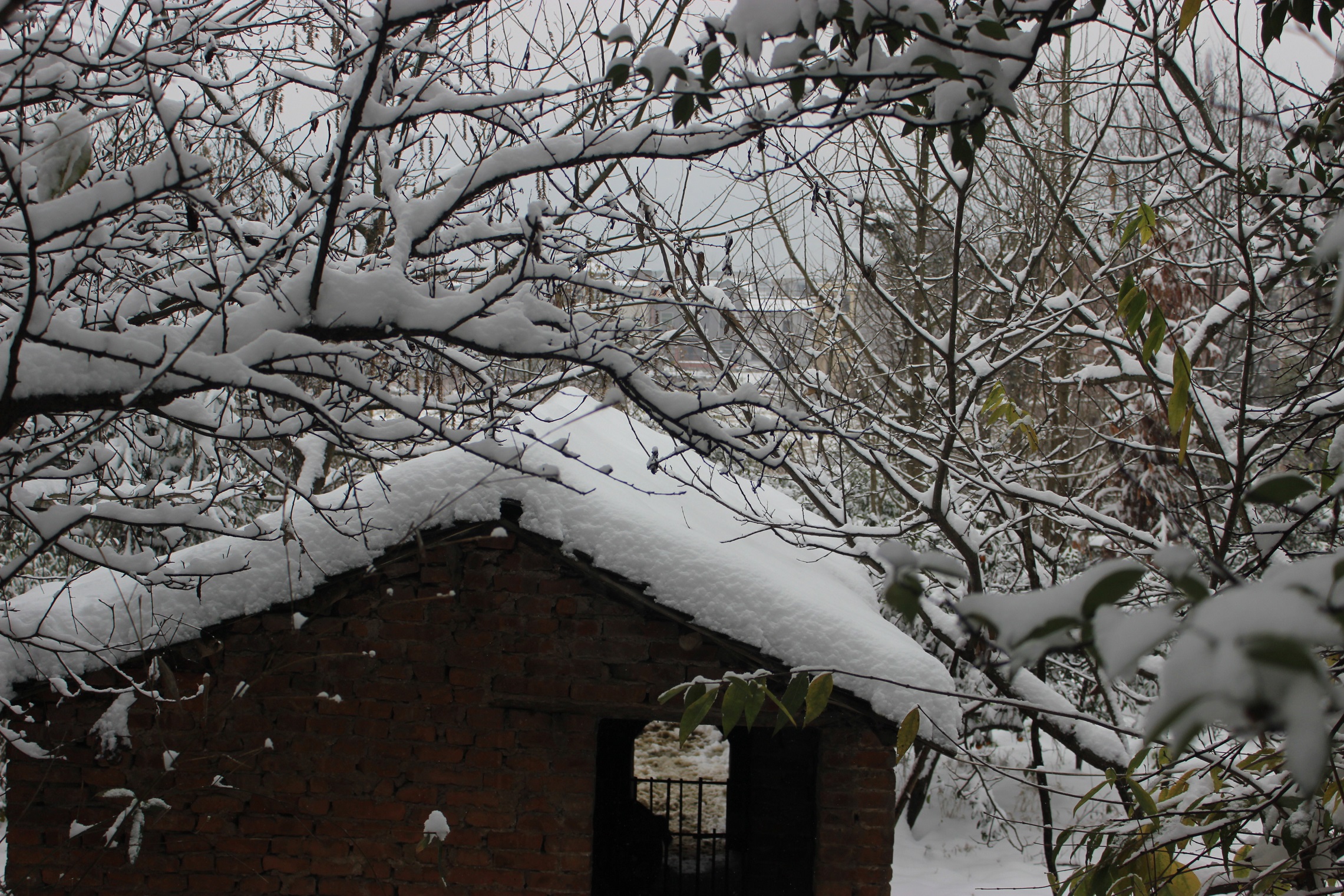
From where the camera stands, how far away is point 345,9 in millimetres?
3326

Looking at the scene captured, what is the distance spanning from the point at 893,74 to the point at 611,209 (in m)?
2.16

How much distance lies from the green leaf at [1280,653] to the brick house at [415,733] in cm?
353

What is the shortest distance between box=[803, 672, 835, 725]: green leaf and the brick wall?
90.0 inches

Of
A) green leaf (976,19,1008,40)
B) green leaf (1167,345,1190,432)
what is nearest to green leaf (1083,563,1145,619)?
green leaf (976,19,1008,40)

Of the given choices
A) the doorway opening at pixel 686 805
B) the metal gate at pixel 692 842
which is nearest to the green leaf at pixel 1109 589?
the metal gate at pixel 692 842

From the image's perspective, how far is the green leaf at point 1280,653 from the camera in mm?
582

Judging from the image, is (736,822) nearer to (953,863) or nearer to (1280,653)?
(953,863)

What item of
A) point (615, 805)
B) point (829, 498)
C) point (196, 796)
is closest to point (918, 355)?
point (829, 498)

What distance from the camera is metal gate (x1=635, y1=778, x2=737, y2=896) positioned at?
19.3 ft

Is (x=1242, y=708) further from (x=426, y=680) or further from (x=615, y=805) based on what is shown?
(x=615, y=805)

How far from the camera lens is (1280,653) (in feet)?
1.92

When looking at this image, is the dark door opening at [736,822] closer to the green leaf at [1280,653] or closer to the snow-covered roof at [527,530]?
the snow-covered roof at [527,530]

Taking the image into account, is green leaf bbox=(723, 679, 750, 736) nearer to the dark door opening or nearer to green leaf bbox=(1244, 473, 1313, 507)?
green leaf bbox=(1244, 473, 1313, 507)

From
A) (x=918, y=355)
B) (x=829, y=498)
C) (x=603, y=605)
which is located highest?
(x=918, y=355)
